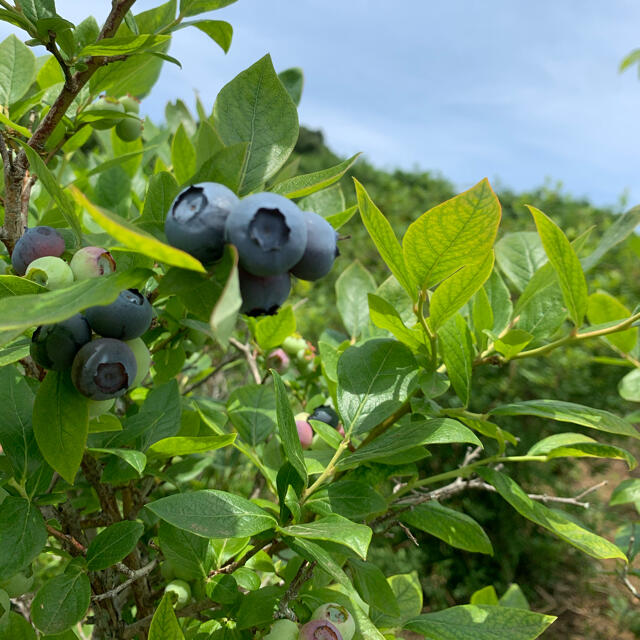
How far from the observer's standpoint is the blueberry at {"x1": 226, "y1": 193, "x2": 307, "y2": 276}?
0.46 metres

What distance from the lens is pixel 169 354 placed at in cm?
108

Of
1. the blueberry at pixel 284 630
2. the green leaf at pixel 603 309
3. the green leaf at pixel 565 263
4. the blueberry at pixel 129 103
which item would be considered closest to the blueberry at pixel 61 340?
the blueberry at pixel 284 630

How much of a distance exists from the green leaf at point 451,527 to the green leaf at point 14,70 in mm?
983

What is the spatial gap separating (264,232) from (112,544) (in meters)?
0.58

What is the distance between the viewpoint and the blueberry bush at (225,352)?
0.52 meters

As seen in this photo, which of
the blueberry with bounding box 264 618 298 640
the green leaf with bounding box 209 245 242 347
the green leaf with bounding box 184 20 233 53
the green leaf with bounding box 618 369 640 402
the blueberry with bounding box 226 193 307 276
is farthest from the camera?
the green leaf with bounding box 618 369 640 402

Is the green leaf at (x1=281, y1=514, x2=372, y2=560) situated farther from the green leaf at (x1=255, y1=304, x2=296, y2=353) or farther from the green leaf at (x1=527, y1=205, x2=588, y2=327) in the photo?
the green leaf at (x1=255, y1=304, x2=296, y2=353)

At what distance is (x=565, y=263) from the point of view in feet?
2.65

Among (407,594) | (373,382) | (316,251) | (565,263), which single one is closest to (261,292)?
(316,251)

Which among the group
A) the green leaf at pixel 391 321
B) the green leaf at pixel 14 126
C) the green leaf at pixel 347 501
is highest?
the green leaf at pixel 14 126

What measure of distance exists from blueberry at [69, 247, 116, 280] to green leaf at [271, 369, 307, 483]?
23 cm

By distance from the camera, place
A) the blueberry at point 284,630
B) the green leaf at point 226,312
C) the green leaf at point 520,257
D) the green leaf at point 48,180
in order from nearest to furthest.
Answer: the green leaf at point 226,312, the green leaf at point 48,180, the blueberry at point 284,630, the green leaf at point 520,257

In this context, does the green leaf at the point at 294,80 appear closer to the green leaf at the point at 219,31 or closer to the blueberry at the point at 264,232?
the green leaf at the point at 219,31

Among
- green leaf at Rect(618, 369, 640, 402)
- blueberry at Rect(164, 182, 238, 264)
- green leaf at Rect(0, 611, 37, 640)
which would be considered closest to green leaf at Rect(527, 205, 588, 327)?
blueberry at Rect(164, 182, 238, 264)
